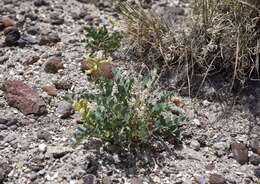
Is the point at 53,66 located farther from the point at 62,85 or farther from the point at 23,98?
the point at 23,98

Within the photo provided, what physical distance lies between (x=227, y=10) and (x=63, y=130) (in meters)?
1.09

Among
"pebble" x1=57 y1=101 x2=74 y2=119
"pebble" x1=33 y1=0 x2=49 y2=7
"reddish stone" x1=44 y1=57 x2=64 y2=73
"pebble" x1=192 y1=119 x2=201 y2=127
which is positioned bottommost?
"pebble" x1=192 y1=119 x2=201 y2=127

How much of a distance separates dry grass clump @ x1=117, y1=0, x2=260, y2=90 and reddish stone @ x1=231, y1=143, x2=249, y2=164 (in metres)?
0.34

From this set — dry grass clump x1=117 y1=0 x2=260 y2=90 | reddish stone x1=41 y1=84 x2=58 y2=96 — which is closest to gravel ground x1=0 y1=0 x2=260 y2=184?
reddish stone x1=41 y1=84 x2=58 y2=96

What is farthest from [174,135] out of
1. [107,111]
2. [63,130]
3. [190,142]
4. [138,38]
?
[138,38]

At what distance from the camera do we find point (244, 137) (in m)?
2.45

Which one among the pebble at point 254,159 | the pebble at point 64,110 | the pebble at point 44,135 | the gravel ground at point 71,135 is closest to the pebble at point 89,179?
the gravel ground at point 71,135

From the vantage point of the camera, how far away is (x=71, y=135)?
232 centimetres

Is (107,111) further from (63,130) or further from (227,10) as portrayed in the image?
(227,10)

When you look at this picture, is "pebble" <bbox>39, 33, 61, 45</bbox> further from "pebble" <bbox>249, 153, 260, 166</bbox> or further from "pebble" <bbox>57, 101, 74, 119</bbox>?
"pebble" <bbox>249, 153, 260, 166</bbox>

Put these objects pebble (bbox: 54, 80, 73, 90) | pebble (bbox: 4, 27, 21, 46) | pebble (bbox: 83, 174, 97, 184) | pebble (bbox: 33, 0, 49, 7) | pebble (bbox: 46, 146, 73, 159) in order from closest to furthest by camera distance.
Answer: pebble (bbox: 83, 174, 97, 184)
pebble (bbox: 46, 146, 73, 159)
pebble (bbox: 54, 80, 73, 90)
pebble (bbox: 4, 27, 21, 46)
pebble (bbox: 33, 0, 49, 7)

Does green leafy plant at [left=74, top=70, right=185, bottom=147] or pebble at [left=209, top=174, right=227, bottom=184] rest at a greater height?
green leafy plant at [left=74, top=70, right=185, bottom=147]

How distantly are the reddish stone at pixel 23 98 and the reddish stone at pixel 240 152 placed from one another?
0.87 metres

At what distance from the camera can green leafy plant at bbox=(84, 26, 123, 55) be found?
2.81 metres
